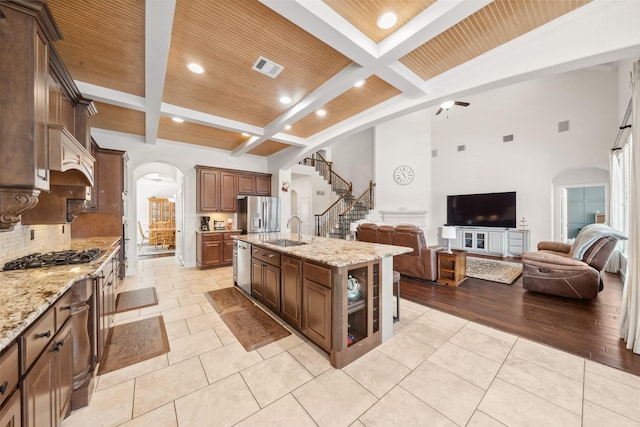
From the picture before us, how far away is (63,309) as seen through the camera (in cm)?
146

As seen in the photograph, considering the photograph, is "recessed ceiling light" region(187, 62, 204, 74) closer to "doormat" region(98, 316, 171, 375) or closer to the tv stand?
"doormat" region(98, 316, 171, 375)

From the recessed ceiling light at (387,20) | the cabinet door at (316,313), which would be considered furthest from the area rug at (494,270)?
the recessed ceiling light at (387,20)

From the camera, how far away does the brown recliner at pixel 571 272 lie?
3.45 m

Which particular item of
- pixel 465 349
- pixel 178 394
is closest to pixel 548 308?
pixel 465 349

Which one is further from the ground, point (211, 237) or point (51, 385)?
point (211, 237)

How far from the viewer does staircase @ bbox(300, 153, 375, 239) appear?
8.02 metres

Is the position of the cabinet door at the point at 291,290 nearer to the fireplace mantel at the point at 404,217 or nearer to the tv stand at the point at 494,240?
the fireplace mantel at the point at 404,217

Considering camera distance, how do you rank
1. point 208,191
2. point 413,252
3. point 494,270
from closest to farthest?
point 413,252, point 494,270, point 208,191

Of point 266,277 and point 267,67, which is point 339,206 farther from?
point 267,67

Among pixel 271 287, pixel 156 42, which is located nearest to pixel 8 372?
pixel 271 287

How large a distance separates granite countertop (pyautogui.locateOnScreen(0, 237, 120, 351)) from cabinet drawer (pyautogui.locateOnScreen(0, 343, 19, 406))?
64 mm

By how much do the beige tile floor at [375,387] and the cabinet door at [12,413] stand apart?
86 cm

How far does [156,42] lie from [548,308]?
555 cm

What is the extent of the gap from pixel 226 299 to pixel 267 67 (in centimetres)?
333
